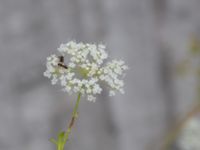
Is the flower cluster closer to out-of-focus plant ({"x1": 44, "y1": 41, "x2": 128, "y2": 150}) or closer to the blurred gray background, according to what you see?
out-of-focus plant ({"x1": 44, "y1": 41, "x2": 128, "y2": 150})

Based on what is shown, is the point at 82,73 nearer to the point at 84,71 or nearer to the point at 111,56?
the point at 84,71

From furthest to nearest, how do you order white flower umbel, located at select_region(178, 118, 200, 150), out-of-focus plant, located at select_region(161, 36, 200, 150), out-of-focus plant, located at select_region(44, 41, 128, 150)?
out-of-focus plant, located at select_region(161, 36, 200, 150), white flower umbel, located at select_region(178, 118, 200, 150), out-of-focus plant, located at select_region(44, 41, 128, 150)

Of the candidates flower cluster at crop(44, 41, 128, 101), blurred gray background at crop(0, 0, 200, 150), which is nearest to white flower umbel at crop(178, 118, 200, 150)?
blurred gray background at crop(0, 0, 200, 150)

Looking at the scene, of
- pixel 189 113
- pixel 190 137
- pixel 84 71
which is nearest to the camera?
pixel 84 71

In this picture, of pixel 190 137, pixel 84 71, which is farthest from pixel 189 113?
pixel 84 71

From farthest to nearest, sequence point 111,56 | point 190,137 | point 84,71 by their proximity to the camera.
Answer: point 111,56 < point 190,137 < point 84,71

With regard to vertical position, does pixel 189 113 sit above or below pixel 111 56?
below

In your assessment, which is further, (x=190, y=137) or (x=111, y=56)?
(x=111, y=56)

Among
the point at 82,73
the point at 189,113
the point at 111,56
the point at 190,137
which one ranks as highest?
the point at 111,56

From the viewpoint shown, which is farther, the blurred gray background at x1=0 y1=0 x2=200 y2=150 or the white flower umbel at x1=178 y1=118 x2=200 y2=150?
the blurred gray background at x1=0 y1=0 x2=200 y2=150
